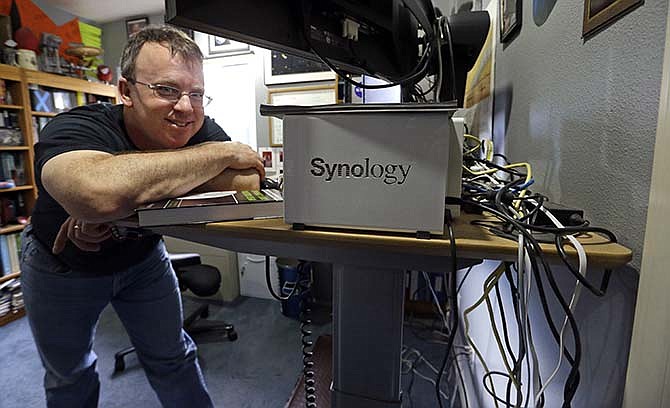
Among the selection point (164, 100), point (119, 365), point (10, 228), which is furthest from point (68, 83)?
point (164, 100)

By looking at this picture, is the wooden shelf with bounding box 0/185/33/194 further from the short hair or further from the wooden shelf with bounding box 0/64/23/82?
the short hair

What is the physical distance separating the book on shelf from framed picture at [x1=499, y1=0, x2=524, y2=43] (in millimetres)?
856

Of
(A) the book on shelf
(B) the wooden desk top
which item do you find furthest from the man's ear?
(B) the wooden desk top

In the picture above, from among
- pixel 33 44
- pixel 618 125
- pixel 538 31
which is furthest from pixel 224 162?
pixel 33 44

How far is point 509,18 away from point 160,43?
97 centimetres

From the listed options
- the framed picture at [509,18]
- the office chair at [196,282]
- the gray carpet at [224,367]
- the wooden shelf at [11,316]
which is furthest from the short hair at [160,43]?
the wooden shelf at [11,316]

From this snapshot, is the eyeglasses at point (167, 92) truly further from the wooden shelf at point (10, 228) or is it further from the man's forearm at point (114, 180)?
the wooden shelf at point (10, 228)

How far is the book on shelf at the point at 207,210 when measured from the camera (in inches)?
20.1

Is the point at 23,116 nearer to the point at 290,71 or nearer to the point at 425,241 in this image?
the point at 290,71

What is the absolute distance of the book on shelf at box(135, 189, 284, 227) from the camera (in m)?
0.51

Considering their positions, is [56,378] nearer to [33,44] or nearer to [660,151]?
[660,151]

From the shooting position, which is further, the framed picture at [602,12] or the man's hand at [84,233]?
the man's hand at [84,233]

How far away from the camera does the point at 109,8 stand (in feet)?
9.18

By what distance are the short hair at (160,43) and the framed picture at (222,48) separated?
1855 mm
